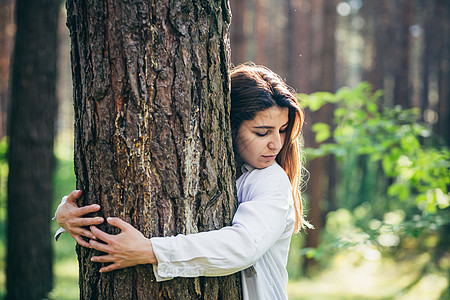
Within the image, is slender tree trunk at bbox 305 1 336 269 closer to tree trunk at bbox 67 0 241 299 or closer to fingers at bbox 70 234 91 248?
tree trunk at bbox 67 0 241 299

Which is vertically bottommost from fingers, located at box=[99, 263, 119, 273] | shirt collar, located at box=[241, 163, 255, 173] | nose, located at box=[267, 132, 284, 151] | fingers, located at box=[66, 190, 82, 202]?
fingers, located at box=[99, 263, 119, 273]

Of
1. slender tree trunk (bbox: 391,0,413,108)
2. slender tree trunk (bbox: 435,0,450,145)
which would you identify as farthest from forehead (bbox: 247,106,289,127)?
slender tree trunk (bbox: 435,0,450,145)

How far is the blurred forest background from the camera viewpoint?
3.67 m

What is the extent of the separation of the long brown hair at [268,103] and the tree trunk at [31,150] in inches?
160

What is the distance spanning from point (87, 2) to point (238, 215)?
1.08 m

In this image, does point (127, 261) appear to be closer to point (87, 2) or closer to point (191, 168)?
point (191, 168)

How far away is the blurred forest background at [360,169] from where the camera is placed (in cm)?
367

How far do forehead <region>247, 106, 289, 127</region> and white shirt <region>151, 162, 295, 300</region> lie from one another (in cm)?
24

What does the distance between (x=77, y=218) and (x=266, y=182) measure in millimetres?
846

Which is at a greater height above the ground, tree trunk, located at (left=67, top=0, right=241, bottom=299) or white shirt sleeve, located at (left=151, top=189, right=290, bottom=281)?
tree trunk, located at (left=67, top=0, right=241, bottom=299)

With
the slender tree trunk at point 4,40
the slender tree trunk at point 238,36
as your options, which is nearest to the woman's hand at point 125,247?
the slender tree trunk at point 238,36

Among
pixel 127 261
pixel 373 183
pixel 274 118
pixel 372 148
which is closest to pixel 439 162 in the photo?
pixel 372 148

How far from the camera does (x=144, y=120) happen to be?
1.62m

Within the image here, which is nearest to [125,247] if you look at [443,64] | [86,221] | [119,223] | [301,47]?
[119,223]
